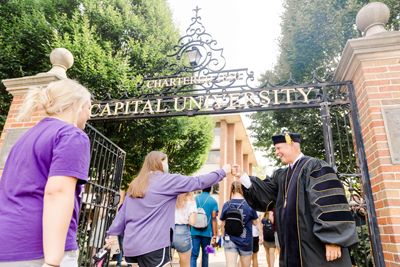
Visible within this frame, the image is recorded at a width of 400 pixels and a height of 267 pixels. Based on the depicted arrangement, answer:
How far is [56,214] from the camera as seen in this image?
1.14 m

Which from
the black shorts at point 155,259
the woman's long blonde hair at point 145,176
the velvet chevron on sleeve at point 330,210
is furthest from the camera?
the woman's long blonde hair at point 145,176

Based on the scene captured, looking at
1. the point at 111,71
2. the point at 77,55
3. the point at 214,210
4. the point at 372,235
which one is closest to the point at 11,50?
the point at 77,55

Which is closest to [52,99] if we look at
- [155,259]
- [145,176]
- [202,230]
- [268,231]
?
[145,176]

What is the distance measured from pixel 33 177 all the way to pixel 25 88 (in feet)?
13.7

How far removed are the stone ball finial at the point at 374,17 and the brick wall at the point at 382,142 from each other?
611mm

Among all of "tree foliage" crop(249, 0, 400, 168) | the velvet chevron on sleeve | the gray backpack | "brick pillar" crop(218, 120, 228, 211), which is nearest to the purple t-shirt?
the velvet chevron on sleeve

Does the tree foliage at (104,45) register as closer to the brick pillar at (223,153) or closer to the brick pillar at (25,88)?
the brick pillar at (25,88)

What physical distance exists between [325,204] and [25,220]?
2.68m

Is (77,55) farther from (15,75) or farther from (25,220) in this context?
(25,220)

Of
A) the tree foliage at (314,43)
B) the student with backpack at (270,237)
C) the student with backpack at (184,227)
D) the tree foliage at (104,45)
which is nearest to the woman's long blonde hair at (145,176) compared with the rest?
the student with backpack at (184,227)

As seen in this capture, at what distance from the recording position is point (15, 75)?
322 inches

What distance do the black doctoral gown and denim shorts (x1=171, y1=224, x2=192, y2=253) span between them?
2187 mm

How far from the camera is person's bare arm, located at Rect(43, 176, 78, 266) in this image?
111cm

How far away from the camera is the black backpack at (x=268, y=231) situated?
22.4 ft
